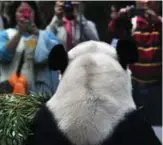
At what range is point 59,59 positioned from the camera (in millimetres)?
3613

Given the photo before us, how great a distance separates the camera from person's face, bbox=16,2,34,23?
596cm

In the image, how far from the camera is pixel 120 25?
278 inches

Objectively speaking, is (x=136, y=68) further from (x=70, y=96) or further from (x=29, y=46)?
(x=70, y=96)

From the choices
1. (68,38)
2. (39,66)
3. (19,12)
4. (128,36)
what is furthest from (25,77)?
(128,36)

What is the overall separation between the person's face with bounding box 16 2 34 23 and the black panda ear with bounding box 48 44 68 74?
2.33 meters

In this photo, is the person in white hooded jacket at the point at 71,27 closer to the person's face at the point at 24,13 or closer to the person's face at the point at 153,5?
the person's face at the point at 153,5

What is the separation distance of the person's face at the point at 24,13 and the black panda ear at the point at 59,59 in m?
2.33

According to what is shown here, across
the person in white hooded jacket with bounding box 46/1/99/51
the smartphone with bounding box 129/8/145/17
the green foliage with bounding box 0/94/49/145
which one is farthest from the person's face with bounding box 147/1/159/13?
the green foliage with bounding box 0/94/49/145

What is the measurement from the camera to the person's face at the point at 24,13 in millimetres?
5961

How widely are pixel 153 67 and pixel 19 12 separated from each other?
1.91m

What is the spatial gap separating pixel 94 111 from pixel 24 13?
280cm

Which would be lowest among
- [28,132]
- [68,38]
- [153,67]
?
[153,67]

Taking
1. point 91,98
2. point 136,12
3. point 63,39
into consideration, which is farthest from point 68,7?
point 91,98

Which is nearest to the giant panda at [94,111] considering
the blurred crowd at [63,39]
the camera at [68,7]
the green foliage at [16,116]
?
the green foliage at [16,116]
